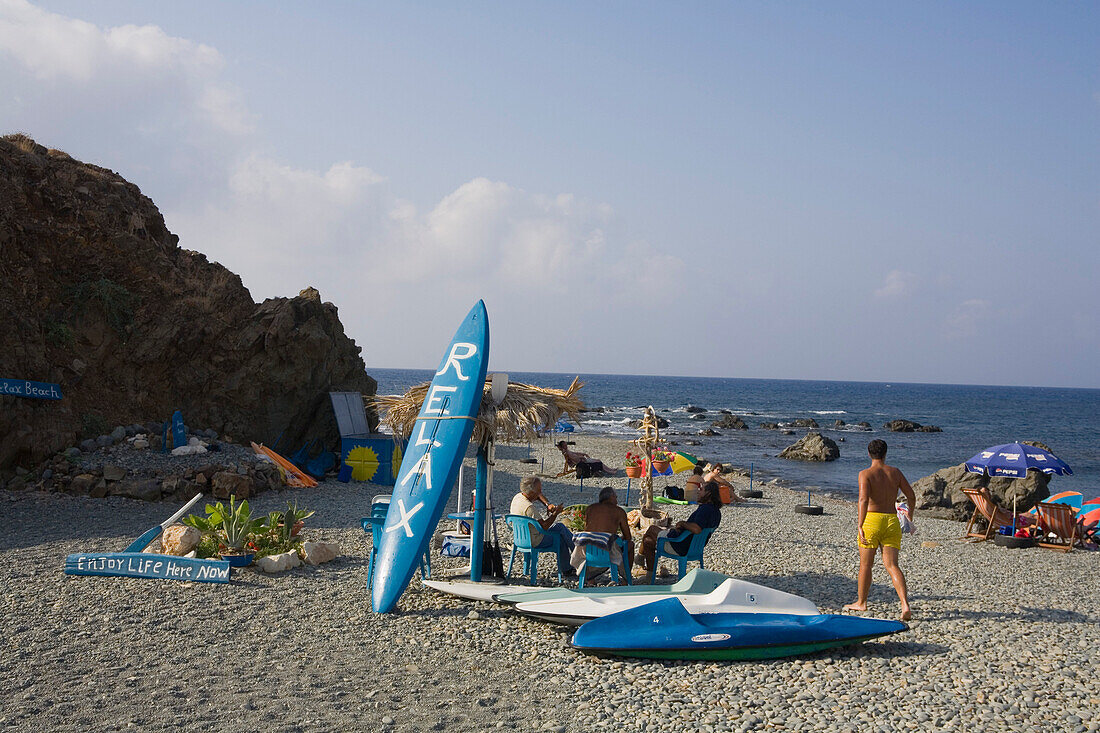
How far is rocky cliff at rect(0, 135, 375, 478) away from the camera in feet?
46.1

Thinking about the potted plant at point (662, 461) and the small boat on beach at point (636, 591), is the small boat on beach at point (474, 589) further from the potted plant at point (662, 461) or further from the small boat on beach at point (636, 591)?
the potted plant at point (662, 461)

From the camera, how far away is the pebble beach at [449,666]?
16.7 feet

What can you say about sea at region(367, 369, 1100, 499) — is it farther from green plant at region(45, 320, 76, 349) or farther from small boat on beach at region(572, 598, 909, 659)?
green plant at region(45, 320, 76, 349)

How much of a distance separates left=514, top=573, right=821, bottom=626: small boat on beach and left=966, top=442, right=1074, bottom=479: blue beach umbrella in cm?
888

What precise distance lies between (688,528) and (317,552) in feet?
13.6

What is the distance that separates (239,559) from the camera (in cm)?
838

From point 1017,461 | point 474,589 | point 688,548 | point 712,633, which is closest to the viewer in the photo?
point 712,633

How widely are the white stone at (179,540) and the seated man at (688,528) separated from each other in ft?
15.9

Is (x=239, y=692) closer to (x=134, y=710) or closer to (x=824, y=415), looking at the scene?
(x=134, y=710)

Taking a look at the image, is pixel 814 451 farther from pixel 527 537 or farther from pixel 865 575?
pixel 527 537

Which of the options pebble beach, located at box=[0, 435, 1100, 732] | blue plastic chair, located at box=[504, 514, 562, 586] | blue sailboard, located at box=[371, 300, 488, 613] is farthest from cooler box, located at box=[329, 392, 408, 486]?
blue plastic chair, located at box=[504, 514, 562, 586]

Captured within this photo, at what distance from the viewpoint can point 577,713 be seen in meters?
5.21

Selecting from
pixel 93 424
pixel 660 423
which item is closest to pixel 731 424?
pixel 660 423

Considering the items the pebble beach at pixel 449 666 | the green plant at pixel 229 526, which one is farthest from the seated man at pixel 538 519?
the green plant at pixel 229 526
